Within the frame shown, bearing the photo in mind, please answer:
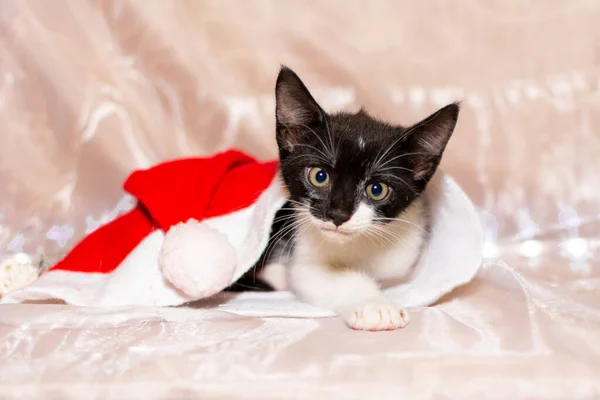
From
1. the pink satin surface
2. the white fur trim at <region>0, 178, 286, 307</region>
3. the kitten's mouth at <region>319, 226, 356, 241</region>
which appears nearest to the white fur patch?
the kitten's mouth at <region>319, 226, 356, 241</region>

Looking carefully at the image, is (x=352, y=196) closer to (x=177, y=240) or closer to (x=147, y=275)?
(x=177, y=240)

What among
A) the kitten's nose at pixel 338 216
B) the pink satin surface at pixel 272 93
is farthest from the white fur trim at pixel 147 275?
the pink satin surface at pixel 272 93

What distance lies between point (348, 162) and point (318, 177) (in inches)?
2.9

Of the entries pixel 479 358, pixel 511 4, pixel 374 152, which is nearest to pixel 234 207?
pixel 374 152

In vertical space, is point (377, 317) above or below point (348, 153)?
below

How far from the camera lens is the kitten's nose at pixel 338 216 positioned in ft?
4.06

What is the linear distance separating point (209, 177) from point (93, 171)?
61cm

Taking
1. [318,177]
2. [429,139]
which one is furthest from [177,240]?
[429,139]

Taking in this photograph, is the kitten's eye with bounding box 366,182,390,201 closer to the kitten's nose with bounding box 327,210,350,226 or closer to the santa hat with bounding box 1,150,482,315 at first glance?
the kitten's nose with bounding box 327,210,350,226

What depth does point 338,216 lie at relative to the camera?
1239 millimetres

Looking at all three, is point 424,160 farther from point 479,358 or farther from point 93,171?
point 93,171

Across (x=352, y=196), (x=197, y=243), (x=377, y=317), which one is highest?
(x=352, y=196)

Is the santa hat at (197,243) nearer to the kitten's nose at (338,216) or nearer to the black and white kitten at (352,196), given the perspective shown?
the black and white kitten at (352,196)

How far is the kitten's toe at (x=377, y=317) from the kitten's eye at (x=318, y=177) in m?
0.26
